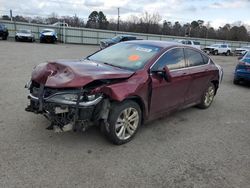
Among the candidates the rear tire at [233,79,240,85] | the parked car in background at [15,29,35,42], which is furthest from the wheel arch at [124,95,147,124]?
the parked car in background at [15,29,35,42]

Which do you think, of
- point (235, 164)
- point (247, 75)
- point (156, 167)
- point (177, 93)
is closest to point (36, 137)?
point (156, 167)

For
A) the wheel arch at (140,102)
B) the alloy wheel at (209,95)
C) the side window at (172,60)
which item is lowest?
the alloy wheel at (209,95)

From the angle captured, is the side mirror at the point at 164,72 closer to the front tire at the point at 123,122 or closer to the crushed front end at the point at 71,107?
the front tire at the point at 123,122

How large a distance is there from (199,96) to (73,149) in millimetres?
3406

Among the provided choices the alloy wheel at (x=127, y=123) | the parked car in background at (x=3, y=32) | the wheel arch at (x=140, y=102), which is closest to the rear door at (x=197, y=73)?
the wheel arch at (x=140, y=102)

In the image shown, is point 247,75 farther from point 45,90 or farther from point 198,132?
point 45,90

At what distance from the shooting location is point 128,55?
15.3 feet

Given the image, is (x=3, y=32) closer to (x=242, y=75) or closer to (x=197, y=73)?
(x=242, y=75)

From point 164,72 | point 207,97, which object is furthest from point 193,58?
point 164,72

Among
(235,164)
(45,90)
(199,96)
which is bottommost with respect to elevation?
(235,164)

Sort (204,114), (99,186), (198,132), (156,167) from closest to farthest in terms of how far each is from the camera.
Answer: (99,186), (156,167), (198,132), (204,114)

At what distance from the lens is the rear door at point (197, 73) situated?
5262 mm

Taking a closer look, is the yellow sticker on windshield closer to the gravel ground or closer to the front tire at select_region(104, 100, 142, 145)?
the front tire at select_region(104, 100, 142, 145)

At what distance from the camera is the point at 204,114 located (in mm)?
5762
